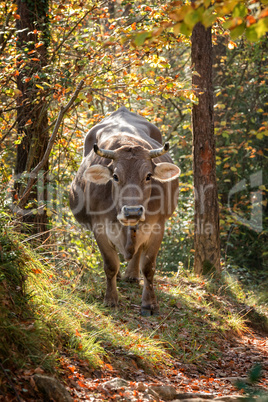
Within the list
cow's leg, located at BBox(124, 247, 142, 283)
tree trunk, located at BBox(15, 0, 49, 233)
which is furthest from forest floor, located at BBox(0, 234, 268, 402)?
tree trunk, located at BBox(15, 0, 49, 233)

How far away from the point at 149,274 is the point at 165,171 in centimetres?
158

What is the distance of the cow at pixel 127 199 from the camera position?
7234mm

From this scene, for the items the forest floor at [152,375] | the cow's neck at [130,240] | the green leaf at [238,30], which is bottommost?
the forest floor at [152,375]

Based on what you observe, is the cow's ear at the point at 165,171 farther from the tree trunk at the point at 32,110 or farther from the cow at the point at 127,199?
the tree trunk at the point at 32,110

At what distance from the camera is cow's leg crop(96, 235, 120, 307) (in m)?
7.80

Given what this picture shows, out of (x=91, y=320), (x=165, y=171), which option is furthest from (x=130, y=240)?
(x=91, y=320)

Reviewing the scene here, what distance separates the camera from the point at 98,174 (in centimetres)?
759

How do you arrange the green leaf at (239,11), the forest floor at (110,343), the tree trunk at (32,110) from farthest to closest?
1. the tree trunk at (32,110)
2. the forest floor at (110,343)
3. the green leaf at (239,11)

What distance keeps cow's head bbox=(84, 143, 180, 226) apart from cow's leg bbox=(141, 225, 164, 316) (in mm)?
844

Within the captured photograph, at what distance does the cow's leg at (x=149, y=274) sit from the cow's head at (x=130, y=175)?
0.84m

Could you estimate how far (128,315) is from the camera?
7.51 metres

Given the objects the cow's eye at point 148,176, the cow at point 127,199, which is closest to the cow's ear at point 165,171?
the cow at point 127,199

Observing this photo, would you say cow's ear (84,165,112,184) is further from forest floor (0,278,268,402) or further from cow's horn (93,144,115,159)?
forest floor (0,278,268,402)

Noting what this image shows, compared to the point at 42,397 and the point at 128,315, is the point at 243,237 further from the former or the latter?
the point at 42,397
